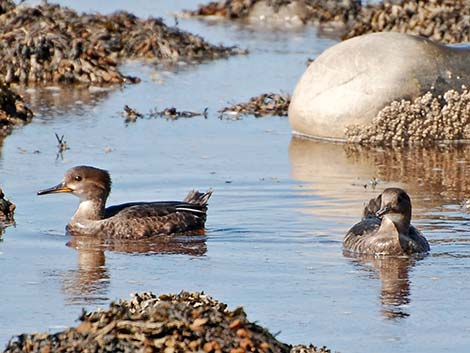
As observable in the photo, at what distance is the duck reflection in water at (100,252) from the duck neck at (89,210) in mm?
254

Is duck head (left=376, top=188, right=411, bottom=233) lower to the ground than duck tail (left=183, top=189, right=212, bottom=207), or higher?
higher

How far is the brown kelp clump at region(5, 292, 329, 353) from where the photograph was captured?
21.5 feet

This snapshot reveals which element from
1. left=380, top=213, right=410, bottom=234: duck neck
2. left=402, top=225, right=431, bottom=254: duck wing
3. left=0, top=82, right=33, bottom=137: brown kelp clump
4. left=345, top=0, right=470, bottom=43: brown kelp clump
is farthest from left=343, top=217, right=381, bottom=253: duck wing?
left=345, top=0, right=470, bottom=43: brown kelp clump

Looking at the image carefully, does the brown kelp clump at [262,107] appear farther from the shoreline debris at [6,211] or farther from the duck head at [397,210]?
the duck head at [397,210]

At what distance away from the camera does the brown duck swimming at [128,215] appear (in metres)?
11.5

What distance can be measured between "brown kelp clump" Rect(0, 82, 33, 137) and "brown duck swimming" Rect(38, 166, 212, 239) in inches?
181

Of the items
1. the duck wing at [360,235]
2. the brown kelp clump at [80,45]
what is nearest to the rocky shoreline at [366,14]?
the brown kelp clump at [80,45]

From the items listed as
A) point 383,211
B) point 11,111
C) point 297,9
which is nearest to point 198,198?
point 383,211

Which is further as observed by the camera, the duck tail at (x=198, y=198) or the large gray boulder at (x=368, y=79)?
the large gray boulder at (x=368, y=79)

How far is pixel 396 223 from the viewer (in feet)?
35.1

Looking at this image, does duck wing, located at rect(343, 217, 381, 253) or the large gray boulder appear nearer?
duck wing, located at rect(343, 217, 381, 253)

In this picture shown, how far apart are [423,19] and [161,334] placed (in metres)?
16.7

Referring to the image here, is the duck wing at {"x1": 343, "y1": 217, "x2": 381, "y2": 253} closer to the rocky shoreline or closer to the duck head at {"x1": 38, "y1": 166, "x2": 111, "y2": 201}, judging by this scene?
the duck head at {"x1": 38, "y1": 166, "x2": 111, "y2": 201}

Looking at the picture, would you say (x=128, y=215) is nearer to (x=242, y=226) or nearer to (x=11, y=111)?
(x=242, y=226)
